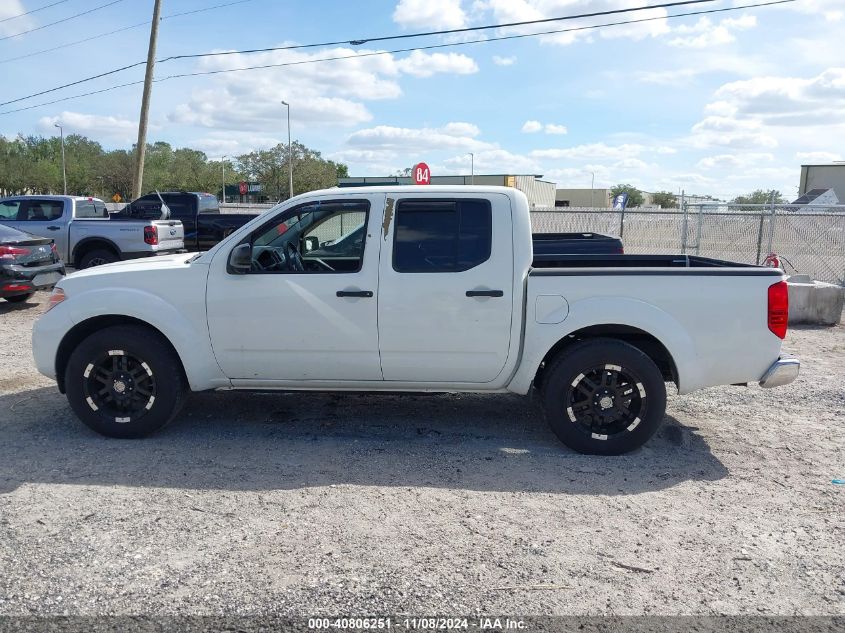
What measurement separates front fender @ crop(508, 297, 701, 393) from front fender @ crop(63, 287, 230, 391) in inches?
95.1

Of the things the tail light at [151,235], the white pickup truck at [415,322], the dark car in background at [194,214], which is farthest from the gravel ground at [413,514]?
the dark car in background at [194,214]

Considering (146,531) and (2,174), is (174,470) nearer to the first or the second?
(146,531)

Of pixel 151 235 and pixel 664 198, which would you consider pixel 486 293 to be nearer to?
pixel 151 235

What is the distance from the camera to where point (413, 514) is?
4.30m

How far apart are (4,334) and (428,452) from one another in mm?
7212

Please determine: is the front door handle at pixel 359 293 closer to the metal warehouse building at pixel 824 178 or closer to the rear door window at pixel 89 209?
the rear door window at pixel 89 209

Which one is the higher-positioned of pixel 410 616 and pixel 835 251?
pixel 835 251

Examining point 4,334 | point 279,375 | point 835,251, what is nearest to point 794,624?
point 279,375

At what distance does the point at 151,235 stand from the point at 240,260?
9.07 m

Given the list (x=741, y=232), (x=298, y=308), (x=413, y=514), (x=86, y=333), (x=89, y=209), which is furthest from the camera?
(x=741, y=232)

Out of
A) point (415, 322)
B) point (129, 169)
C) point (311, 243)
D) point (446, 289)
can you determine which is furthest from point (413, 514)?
point (129, 169)

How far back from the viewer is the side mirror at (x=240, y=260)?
17.3 ft

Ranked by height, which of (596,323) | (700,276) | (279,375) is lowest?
(279,375)

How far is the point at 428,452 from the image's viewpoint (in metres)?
5.34
